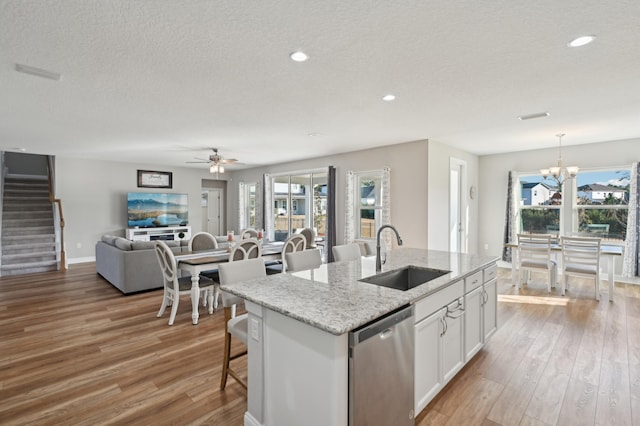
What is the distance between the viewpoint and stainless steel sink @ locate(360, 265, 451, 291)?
2533 millimetres

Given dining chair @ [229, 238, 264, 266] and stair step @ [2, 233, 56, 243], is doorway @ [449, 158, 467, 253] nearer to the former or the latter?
dining chair @ [229, 238, 264, 266]

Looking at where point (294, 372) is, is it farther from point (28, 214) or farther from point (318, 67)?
point (28, 214)

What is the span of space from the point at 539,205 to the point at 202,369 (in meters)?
7.10

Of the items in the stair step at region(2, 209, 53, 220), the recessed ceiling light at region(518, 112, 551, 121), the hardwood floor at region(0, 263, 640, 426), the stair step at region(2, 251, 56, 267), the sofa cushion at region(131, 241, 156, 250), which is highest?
the recessed ceiling light at region(518, 112, 551, 121)

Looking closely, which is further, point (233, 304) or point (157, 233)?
point (157, 233)

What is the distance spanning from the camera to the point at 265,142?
562cm

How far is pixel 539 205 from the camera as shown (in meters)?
6.64

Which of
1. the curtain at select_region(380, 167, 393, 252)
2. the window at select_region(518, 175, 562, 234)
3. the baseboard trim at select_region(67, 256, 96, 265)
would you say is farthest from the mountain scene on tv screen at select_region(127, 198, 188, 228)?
the window at select_region(518, 175, 562, 234)

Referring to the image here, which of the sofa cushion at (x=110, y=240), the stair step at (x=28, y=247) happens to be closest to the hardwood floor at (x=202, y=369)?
the sofa cushion at (x=110, y=240)

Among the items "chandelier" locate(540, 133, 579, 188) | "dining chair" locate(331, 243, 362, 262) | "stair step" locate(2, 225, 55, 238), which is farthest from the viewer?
"stair step" locate(2, 225, 55, 238)

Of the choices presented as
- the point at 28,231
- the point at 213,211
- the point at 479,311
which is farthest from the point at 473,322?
the point at 213,211

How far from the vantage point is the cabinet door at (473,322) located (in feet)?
8.44

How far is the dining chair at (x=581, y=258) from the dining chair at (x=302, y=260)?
4235 mm

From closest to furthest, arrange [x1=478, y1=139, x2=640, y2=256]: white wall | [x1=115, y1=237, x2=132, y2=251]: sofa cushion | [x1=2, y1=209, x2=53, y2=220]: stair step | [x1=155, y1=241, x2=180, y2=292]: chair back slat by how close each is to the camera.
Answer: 1. [x1=155, y1=241, x2=180, y2=292]: chair back slat
2. [x1=115, y1=237, x2=132, y2=251]: sofa cushion
3. [x1=478, y1=139, x2=640, y2=256]: white wall
4. [x1=2, y1=209, x2=53, y2=220]: stair step
